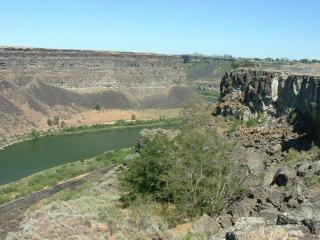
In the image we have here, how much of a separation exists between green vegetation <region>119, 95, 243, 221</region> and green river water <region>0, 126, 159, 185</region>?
851 inches

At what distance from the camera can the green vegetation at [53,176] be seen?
41.3m

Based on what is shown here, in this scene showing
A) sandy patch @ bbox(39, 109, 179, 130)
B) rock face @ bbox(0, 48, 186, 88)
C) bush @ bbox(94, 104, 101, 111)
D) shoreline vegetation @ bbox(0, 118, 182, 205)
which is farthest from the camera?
bush @ bbox(94, 104, 101, 111)

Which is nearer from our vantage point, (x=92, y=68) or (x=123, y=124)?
(x=123, y=124)

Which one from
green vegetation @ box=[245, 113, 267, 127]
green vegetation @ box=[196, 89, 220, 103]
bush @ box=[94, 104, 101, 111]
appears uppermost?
green vegetation @ box=[245, 113, 267, 127]

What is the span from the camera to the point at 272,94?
42500 millimetres

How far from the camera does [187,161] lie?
2659 cm

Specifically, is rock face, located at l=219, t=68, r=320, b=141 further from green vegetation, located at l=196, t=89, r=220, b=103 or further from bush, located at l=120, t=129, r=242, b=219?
green vegetation, located at l=196, t=89, r=220, b=103

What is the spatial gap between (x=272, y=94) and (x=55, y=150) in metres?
30.7

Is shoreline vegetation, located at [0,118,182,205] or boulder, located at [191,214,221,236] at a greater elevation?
boulder, located at [191,214,221,236]

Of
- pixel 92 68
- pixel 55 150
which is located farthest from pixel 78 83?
pixel 55 150

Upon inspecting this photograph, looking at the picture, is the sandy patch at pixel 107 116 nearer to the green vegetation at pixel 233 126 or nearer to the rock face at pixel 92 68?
the rock face at pixel 92 68

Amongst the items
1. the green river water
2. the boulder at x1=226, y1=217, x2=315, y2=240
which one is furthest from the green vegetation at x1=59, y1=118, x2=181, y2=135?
the boulder at x1=226, y1=217, x2=315, y2=240

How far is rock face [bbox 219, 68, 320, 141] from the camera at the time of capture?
34156 millimetres

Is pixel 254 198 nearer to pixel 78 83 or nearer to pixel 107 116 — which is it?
pixel 107 116
